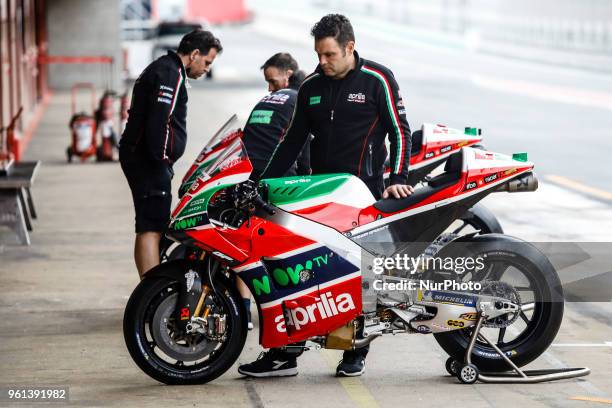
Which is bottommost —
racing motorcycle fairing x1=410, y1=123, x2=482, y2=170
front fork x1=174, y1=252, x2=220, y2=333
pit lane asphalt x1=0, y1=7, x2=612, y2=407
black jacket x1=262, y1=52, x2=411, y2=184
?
pit lane asphalt x1=0, y1=7, x2=612, y2=407

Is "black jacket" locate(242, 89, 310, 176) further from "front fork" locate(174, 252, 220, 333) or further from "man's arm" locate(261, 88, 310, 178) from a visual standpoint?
"front fork" locate(174, 252, 220, 333)

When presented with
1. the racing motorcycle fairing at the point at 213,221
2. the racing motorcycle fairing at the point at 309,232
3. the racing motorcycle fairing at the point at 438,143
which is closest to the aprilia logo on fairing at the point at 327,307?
the racing motorcycle fairing at the point at 309,232

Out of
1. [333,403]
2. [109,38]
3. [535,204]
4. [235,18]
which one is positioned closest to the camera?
[333,403]

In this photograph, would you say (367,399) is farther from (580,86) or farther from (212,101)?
(580,86)

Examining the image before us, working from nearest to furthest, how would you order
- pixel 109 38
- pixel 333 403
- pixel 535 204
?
pixel 333 403
pixel 535 204
pixel 109 38

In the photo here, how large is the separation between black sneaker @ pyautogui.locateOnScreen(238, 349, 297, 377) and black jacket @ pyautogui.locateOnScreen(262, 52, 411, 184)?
112 centimetres

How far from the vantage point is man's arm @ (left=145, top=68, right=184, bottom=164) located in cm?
823

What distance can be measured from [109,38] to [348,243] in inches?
1125

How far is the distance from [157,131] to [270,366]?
178 centimetres

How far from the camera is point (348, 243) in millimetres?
7078

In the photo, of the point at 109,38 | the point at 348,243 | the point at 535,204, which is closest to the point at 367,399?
the point at 348,243

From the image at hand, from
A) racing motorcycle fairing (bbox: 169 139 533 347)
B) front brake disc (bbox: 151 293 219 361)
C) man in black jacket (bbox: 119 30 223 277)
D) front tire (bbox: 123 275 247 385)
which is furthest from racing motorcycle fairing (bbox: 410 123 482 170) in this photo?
Result: front brake disc (bbox: 151 293 219 361)
